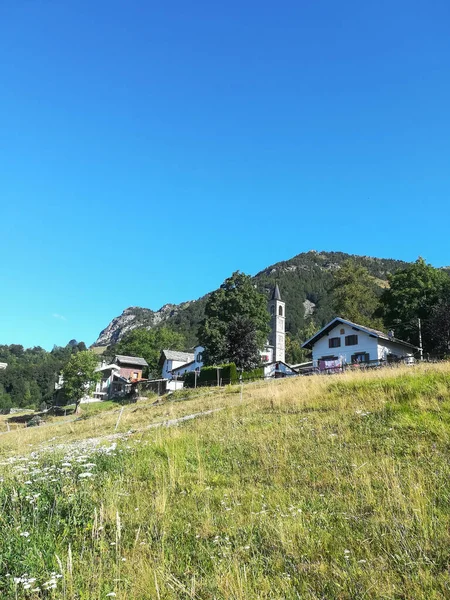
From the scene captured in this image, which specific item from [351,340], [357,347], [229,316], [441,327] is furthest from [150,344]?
[441,327]

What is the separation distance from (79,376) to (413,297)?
52100 mm

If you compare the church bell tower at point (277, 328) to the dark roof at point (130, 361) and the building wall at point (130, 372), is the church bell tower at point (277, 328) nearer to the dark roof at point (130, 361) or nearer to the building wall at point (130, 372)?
the dark roof at point (130, 361)

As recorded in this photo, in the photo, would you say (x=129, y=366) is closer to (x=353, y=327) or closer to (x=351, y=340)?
(x=351, y=340)

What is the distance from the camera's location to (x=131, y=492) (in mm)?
6016

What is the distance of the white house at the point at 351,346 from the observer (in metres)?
43.9

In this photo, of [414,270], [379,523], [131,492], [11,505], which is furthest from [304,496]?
[414,270]

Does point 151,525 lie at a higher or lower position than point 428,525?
lower

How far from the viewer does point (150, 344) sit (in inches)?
4181

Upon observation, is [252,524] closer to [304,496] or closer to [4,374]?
[304,496]

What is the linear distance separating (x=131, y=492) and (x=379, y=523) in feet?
12.1

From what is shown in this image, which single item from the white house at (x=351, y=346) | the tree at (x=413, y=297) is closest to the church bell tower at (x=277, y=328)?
the tree at (x=413, y=297)

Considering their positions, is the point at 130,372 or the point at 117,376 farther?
the point at 130,372

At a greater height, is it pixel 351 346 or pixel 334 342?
pixel 334 342

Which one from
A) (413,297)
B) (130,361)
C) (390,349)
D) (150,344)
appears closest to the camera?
(390,349)
